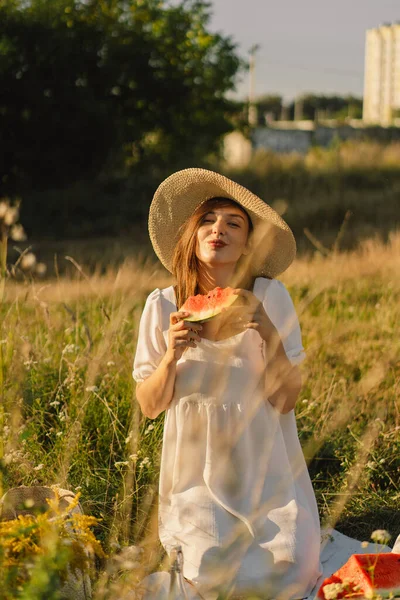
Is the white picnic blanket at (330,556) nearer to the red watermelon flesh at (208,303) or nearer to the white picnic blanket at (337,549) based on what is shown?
the white picnic blanket at (337,549)

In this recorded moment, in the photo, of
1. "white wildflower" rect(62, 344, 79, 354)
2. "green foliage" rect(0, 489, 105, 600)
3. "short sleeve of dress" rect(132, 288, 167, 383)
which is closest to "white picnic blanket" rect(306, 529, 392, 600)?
"short sleeve of dress" rect(132, 288, 167, 383)

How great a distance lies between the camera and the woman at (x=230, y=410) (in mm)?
3008

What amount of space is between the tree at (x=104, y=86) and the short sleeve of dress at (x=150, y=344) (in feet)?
45.2

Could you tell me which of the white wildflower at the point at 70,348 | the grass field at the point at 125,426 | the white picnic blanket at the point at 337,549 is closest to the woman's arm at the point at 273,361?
the grass field at the point at 125,426

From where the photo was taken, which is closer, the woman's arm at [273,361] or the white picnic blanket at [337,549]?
the woman's arm at [273,361]

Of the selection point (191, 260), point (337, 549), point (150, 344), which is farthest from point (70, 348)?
point (337, 549)

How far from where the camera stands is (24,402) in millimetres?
4113

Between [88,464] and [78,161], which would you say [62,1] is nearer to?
[78,161]

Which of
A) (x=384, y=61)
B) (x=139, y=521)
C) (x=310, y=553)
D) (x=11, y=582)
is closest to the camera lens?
(x=11, y=582)

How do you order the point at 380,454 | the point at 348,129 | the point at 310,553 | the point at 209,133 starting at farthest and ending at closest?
the point at 348,129 → the point at 209,133 → the point at 380,454 → the point at 310,553

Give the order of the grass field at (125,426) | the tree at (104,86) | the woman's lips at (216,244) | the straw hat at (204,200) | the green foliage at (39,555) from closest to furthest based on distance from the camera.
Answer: the green foliage at (39,555) < the woman's lips at (216,244) < the straw hat at (204,200) < the grass field at (125,426) < the tree at (104,86)

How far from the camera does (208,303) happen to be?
304 centimetres

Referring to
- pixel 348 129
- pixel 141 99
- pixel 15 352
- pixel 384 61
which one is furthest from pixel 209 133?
pixel 384 61

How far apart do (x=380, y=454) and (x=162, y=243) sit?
1607 millimetres
